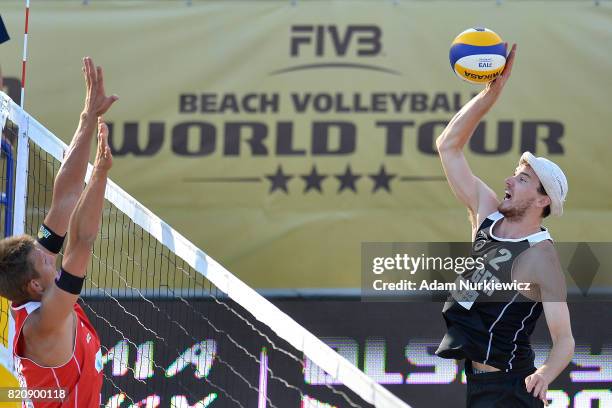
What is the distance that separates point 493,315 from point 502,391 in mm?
371

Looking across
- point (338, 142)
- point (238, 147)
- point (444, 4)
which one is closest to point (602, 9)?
point (444, 4)

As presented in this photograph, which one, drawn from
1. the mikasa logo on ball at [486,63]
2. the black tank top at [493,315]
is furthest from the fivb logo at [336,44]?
the black tank top at [493,315]

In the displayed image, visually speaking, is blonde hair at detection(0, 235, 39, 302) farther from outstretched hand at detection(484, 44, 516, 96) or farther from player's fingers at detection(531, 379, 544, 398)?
outstretched hand at detection(484, 44, 516, 96)

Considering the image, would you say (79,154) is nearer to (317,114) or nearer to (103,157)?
(103,157)

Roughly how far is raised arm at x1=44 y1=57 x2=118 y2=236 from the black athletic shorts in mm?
2083

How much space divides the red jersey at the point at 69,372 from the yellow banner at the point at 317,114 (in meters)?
2.66

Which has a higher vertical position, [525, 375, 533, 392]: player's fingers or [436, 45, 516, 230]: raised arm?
[436, 45, 516, 230]: raised arm

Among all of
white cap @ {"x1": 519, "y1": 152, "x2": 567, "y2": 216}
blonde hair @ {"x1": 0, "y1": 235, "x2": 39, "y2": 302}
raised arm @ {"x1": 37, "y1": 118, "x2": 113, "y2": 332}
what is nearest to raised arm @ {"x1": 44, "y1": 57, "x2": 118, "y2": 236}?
raised arm @ {"x1": 37, "y1": 118, "x2": 113, "y2": 332}

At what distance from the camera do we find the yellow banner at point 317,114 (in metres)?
6.80

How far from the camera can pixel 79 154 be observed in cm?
410

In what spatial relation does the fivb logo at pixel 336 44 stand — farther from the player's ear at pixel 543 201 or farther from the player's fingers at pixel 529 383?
the player's fingers at pixel 529 383

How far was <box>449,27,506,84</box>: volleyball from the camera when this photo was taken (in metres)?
5.23

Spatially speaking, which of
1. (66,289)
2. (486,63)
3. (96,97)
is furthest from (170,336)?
(96,97)

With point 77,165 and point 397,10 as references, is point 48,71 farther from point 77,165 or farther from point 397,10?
point 77,165
